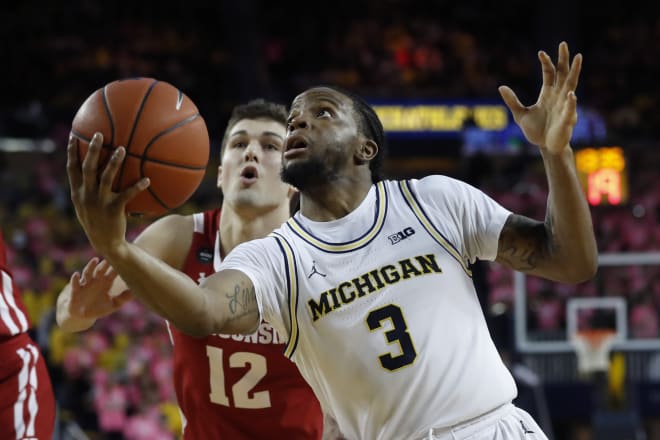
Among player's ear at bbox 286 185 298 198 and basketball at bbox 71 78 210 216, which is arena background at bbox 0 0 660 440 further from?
basketball at bbox 71 78 210 216

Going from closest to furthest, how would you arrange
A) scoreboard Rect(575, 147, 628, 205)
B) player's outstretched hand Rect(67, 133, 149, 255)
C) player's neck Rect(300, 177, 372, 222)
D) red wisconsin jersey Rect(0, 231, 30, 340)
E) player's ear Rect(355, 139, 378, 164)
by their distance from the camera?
player's outstretched hand Rect(67, 133, 149, 255)
player's neck Rect(300, 177, 372, 222)
player's ear Rect(355, 139, 378, 164)
red wisconsin jersey Rect(0, 231, 30, 340)
scoreboard Rect(575, 147, 628, 205)

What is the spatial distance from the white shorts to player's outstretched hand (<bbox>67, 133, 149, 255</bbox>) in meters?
1.23

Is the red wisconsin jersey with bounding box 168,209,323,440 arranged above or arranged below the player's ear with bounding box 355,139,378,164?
below

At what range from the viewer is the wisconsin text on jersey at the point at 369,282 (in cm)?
318

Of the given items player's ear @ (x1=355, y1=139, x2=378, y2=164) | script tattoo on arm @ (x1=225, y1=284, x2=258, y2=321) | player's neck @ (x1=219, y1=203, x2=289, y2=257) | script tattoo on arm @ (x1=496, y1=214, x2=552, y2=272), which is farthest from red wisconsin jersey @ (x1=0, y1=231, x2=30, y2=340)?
script tattoo on arm @ (x1=496, y1=214, x2=552, y2=272)

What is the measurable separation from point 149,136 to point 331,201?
729 mm

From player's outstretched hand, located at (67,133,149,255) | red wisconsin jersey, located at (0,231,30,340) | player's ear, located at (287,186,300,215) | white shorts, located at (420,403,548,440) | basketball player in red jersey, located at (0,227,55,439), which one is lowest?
white shorts, located at (420,403,548,440)

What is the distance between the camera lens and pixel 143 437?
32.5 feet

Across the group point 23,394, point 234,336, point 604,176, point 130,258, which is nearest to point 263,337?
point 234,336

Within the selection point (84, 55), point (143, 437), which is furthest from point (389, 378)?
point (84, 55)

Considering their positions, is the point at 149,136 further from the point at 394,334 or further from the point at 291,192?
the point at 291,192

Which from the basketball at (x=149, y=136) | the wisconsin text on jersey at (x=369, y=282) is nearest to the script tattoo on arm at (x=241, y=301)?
the wisconsin text on jersey at (x=369, y=282)

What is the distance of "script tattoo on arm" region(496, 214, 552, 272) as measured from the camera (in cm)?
318

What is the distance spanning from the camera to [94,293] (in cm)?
382
